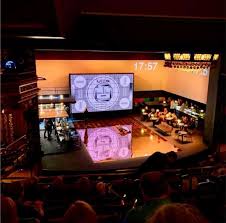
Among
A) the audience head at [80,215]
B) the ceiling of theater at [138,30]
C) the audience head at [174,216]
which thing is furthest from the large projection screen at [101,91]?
the audience head at [174,216]

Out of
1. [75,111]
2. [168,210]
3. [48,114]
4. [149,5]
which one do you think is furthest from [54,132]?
[168,210]

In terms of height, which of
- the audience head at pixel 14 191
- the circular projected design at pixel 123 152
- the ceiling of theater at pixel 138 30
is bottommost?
the circular projected design at pixel 123 152

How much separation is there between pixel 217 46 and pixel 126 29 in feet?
10.2

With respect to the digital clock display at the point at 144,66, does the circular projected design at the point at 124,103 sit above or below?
below

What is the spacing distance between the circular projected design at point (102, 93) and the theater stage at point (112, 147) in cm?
179

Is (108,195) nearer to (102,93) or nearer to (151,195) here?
(151,195)

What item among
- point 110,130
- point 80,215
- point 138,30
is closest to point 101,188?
point 80,215

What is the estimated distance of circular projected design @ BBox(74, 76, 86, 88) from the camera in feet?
50.3

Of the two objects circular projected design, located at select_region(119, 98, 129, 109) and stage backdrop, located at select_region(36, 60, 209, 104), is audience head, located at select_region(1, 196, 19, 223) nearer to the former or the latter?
stage backdrop, located at select_region(36, 60, 209, 104)

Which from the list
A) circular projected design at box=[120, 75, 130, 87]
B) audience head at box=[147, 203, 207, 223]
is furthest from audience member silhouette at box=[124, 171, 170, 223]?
circular projected design at box=[120, 75, 130, 87]

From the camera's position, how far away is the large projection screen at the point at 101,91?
1548cm

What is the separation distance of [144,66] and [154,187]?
589 inches

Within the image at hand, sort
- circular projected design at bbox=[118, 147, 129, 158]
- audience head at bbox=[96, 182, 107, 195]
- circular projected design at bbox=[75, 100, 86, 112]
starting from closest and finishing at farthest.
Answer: audience head at bbox=[96, 182, 107, 195], circular projected design at bbox=[118, 147, 129, 158], circular projected design at bbox=[75, 100, 86, 112]

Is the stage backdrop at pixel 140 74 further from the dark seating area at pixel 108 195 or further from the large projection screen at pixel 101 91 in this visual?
the dark seating area at pixel 108 195
